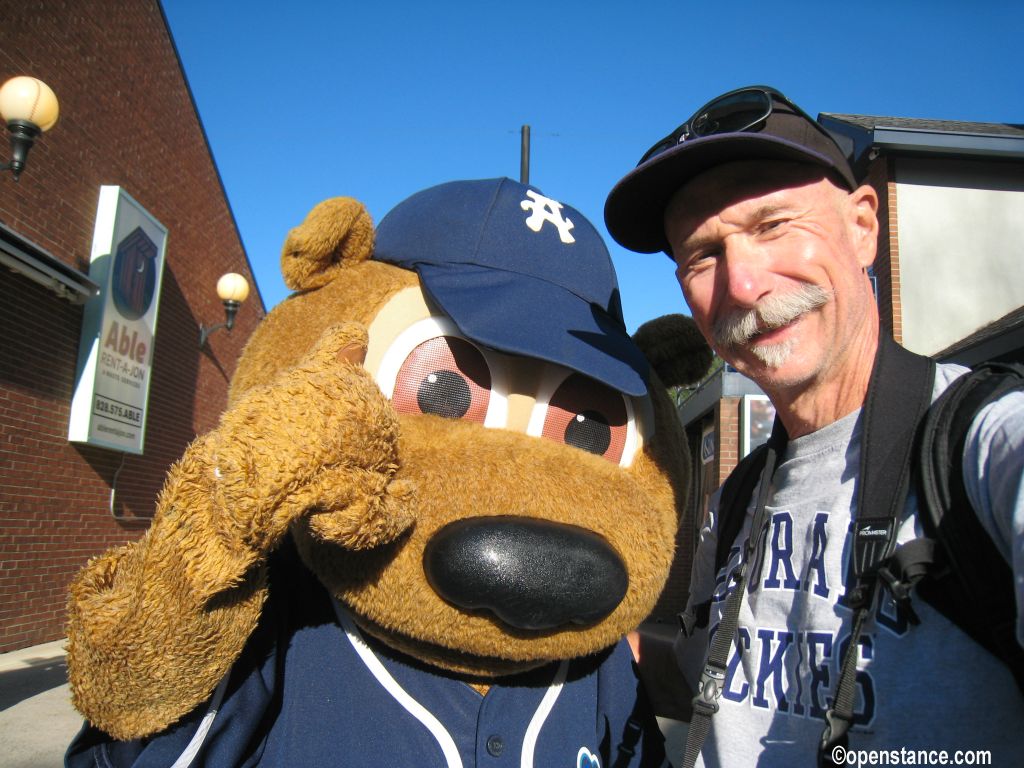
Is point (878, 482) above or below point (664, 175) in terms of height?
below

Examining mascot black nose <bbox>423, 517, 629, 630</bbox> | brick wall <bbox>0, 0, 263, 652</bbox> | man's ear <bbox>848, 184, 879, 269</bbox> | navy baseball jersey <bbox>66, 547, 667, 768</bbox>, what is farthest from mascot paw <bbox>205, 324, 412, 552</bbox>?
brick wall <bbox>0, 0, 263, 652</bbox>

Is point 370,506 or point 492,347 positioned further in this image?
point 492,347

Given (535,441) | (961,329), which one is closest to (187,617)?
(535,441)

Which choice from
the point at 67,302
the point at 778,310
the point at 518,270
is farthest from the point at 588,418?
the point at 67,302

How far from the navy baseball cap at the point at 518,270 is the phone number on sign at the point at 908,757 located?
879 mm

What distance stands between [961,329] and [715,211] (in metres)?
7.98

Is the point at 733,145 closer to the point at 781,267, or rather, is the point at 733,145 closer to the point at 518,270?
the point at 781,267

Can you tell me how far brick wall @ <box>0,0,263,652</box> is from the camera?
6586 millimetres

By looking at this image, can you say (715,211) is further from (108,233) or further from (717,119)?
(108,233)

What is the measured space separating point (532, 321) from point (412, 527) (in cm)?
58

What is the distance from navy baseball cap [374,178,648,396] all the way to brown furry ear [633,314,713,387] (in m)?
A: 0.39

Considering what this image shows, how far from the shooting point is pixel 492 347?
172 cm

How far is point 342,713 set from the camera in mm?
1617

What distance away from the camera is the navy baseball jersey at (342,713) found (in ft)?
4.85
